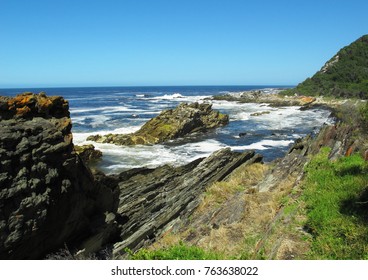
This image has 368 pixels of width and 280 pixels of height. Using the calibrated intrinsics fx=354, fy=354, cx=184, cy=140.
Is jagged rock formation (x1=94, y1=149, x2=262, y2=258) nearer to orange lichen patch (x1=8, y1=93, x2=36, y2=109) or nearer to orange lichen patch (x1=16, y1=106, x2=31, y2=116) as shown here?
orange lichen patch (x1=16, y1=106, x2=31, y2=116)

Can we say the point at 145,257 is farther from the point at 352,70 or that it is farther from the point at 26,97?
the point at 352,70

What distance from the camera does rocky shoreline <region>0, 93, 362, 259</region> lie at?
9.97 metres

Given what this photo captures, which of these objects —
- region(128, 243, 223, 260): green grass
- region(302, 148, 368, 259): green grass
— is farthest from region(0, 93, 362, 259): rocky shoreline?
region(128, 243, 223, 260): green grass

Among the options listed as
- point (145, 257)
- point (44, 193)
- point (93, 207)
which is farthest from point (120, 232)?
point (145, 257)

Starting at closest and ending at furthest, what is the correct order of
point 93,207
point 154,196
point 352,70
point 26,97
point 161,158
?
point 26,97 < point 93,207 < point 154,196 < point 161,158 < point 352,70

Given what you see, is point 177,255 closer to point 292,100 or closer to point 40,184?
point 40,184

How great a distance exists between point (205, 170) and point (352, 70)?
10322 centimetres

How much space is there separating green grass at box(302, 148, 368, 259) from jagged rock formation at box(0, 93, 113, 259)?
731 centimetres

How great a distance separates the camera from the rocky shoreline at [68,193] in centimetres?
997

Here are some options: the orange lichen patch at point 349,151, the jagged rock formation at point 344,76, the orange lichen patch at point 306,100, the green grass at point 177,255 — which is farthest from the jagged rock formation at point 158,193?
the jagged rock formation at point 344,76

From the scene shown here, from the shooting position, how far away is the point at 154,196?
1641cm

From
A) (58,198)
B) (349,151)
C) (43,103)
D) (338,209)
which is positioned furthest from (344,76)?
(58,198)

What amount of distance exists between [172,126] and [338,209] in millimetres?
35134

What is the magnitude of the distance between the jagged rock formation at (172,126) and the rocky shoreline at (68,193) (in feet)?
68.6
